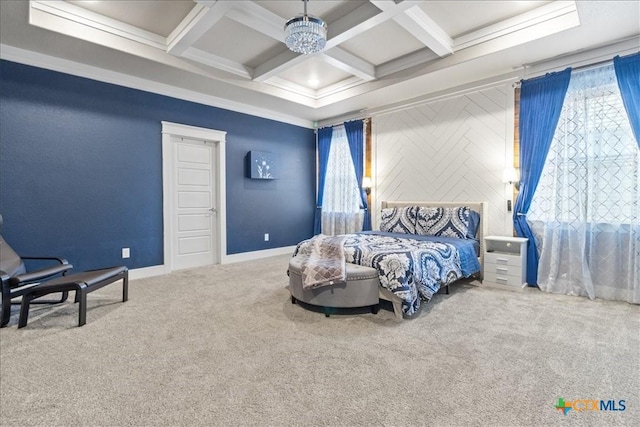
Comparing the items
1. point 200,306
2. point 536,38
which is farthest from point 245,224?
point 536,38

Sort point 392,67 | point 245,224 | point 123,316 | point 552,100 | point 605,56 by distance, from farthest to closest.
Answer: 1. point 245,224
2. point 392,67
3. point 552,100
4. point 605,56
5. point 123,316

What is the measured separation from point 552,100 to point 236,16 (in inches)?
145

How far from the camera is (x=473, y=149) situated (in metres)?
4.40

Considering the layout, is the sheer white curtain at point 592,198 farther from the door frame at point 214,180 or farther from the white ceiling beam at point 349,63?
the door frame at point 214,180

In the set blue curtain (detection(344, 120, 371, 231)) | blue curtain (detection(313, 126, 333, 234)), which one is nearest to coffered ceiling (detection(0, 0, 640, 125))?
blue curtain (detection(344, 120, 371, 231))

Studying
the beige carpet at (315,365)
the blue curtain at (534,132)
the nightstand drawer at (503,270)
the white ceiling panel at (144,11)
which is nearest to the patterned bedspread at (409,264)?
the beige carpet at (315,365)

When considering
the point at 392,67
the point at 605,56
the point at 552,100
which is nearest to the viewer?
the point at 605,56

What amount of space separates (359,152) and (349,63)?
6.21ft

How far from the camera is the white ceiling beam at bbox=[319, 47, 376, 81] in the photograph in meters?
3.91

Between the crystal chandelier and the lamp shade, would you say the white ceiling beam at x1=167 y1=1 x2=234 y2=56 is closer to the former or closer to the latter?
the crystal chandelier

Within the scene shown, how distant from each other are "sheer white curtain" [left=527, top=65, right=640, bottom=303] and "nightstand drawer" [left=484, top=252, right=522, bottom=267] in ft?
1.08

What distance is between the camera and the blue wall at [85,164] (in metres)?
3.45

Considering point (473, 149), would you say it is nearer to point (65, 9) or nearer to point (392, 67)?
point (392, 67)

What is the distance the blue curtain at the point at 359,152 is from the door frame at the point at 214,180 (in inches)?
91.4
